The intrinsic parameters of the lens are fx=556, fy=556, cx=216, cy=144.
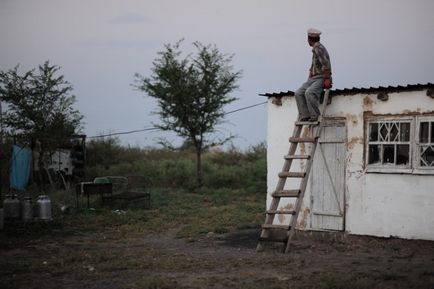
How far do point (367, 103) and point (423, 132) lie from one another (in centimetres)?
118

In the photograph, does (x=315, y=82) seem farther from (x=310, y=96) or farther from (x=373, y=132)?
(x=373, y=132)

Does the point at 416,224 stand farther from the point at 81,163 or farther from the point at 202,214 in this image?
the point at 81,163

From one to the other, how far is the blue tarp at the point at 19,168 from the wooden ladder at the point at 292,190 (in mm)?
14526

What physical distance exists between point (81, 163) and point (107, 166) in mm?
4440

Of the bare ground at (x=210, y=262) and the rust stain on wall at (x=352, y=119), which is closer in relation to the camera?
the bare ground at (x=210, y=262)

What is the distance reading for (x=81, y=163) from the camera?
24.3 meters

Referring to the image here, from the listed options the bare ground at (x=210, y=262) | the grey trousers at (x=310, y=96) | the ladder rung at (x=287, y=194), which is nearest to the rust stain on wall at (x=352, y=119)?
the grey trousers at (x=310, y=96)

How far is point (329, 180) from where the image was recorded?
11.3 m

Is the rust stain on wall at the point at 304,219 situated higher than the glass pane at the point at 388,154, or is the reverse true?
the glass pane at the point at 388,154

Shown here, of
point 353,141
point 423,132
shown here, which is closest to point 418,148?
point 423,132

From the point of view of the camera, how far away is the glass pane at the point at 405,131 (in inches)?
414

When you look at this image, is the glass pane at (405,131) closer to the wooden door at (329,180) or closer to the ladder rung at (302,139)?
the wooden door at (329,180)

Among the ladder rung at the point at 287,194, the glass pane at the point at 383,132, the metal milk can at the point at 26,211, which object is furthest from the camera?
Result: the metal milk can at the point at 26,211

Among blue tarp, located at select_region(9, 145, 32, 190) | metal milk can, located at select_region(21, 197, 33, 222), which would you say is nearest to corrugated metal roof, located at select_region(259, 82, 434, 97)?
metal milk can, located at select_region(21, 197, 33, 222)
